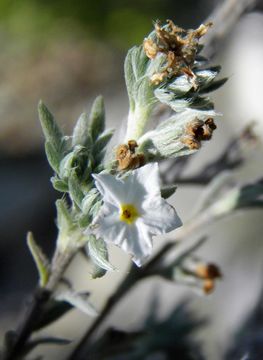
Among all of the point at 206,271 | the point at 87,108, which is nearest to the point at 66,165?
the point at 206,271

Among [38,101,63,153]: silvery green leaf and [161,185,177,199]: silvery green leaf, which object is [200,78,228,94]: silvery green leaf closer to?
[161,185,177,199]: silvery green leaf

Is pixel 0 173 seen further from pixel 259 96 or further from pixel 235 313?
pixel 235 313

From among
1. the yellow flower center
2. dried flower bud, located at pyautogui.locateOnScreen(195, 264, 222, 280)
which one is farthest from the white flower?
dried flower bud, located at pyautogui.locateOnScreen(195, 264, 222, 280)

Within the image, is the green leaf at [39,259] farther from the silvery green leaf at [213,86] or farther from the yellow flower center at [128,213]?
the silvery green leaf at [213,86]

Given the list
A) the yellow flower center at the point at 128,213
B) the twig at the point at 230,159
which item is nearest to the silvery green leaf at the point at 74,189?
the yellow flower center at the point at 128,213

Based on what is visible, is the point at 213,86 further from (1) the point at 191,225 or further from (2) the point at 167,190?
(1) the point at 191,225

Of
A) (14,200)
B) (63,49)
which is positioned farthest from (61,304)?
(63,49)
